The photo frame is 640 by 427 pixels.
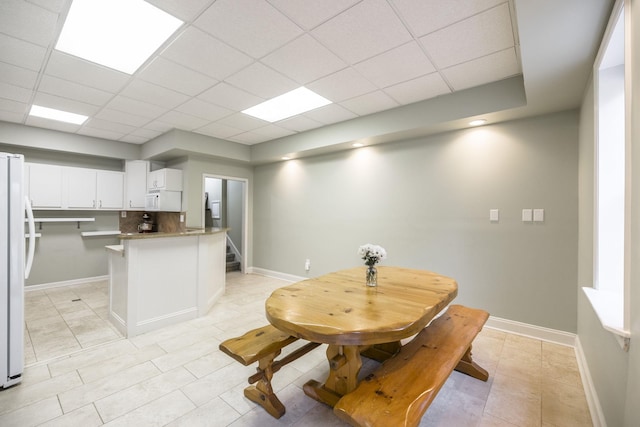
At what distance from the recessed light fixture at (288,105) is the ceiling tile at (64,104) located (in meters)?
2.01

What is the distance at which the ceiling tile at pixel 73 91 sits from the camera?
293 centimetres

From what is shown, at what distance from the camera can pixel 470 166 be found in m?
3.38

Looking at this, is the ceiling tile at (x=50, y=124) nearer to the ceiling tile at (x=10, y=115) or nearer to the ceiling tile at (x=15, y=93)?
the ceiling tile at (x=10, y=115)

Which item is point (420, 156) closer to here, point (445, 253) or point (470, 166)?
point (470, 166)

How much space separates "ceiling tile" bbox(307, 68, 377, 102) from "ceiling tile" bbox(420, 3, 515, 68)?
0.72 metres

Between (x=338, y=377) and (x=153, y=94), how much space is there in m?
3.50

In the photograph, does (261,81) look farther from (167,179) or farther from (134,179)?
(134,179)

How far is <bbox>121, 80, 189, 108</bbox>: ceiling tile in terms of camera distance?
3031 millimetres

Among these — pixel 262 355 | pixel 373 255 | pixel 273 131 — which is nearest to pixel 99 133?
pixel 273 131

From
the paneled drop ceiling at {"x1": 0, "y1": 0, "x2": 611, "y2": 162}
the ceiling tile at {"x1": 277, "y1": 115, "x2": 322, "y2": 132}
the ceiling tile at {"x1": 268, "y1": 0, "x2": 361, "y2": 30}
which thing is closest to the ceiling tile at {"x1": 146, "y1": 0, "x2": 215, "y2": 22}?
the paneled drop ceiling at {"x1": 0, "y1": 0, "x2": 611, "y2": 162}

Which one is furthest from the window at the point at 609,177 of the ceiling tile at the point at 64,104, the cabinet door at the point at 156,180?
the cabinet door at the point at 156,180

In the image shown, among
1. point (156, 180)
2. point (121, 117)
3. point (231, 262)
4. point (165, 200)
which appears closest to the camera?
point (121, 117)

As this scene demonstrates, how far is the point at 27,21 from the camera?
6.56ft

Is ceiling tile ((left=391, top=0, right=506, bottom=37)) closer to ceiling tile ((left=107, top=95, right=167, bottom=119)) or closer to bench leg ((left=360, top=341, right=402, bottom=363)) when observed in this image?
bench leg ((left=360, top=341, right=402, bottom=363))
